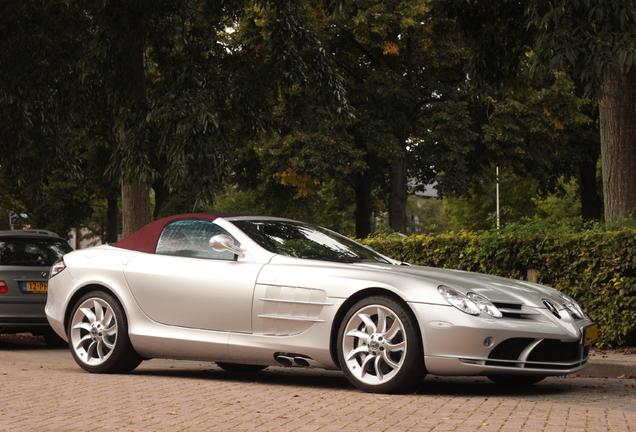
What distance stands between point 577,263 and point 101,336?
17.7 feet

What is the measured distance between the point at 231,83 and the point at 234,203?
31.1 metres

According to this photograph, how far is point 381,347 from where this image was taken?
6.41m

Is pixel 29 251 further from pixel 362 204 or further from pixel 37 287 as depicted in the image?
pixel 362 204

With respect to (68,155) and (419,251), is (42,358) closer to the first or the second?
(419,251)

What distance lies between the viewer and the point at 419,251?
1166 centimetres

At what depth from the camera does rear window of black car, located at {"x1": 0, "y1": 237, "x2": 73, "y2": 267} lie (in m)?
11.9

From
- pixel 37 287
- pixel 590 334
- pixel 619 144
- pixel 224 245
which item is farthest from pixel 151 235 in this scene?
pixel 619 144

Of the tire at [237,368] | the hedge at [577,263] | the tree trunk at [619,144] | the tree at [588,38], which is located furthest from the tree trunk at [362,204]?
the tire at [237,368]

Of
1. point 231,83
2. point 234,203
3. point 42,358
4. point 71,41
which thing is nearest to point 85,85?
point 71,41

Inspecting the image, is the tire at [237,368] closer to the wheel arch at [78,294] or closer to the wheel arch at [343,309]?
the wheel arch at [78,294]

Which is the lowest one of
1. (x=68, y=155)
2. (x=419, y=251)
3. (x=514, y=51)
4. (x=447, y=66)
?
(x=419, y=251)

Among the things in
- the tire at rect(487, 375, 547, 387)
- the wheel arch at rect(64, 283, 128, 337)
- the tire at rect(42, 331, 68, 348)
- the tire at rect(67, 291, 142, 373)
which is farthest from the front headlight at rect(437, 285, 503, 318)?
the tire at rect(42, 331, 68, 348)

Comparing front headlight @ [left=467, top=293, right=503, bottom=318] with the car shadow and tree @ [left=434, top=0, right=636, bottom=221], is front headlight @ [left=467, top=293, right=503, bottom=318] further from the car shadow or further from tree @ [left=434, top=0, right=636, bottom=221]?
tree @ [left=434, top=0, right=636, bottom=221]

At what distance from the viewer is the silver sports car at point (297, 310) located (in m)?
6.26
